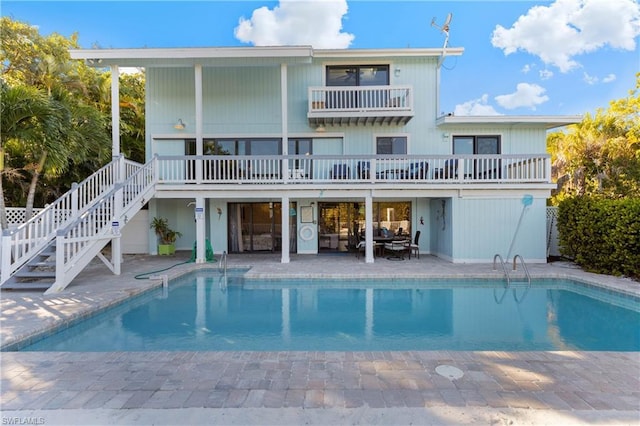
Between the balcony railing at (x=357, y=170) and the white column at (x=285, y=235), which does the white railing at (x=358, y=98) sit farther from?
the white column at (x=285, y=235)

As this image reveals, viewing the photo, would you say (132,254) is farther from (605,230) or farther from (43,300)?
(605,230)

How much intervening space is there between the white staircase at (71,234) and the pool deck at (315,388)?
9.19 ft

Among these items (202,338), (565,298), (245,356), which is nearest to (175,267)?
(202,338)

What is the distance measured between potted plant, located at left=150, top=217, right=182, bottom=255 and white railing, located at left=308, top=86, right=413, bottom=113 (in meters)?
6.93

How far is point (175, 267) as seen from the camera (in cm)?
998

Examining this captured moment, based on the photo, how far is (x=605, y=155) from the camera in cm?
1544

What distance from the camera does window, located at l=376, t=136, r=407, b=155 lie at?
42.6 ft

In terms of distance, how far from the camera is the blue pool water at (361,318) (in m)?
5.06

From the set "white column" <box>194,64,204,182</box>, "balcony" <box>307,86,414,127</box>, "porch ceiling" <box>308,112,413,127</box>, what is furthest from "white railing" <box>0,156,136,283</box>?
Result: "balcony" <box>307,86,414,127</box>

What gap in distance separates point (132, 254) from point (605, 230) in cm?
1533

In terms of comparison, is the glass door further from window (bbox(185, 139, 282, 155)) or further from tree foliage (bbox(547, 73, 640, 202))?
tree foliage (bbox(547, 73, 640, 202))

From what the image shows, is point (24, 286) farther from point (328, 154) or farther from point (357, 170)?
point (328, 154)

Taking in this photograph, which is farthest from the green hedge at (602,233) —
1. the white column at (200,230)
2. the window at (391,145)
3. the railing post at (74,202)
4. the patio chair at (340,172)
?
the railing post at (74,202)

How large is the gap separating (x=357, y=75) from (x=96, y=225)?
10.1 meters
